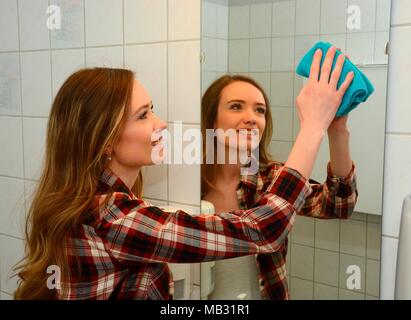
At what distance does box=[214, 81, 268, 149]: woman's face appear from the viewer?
987 mm

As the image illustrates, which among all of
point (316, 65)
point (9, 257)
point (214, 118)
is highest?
point (316, 65)

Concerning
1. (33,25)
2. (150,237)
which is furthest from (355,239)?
(33,25)

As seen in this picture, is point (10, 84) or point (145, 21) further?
point (10, 84)

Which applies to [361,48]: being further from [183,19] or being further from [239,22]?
[183,19]

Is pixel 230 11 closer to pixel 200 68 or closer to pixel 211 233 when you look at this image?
pixel 200 68

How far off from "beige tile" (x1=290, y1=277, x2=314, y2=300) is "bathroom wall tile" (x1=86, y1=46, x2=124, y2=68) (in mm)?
695

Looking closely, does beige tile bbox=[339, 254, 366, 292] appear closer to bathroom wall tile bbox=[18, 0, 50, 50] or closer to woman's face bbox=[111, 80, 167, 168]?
woman's face bbox=[111, 80, 167, 168]

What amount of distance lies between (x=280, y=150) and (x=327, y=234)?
19cm

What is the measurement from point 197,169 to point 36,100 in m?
0.65

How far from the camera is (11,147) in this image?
157 cm

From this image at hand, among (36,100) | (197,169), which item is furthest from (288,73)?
(36,100)

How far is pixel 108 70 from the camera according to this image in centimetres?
104

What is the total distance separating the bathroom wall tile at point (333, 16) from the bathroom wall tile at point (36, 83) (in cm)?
86

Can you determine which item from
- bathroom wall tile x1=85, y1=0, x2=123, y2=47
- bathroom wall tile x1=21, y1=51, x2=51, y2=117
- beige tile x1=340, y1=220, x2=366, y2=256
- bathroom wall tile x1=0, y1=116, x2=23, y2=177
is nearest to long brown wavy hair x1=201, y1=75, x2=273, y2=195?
beige tile x1=340, y1=220, x2=366, y2=256
